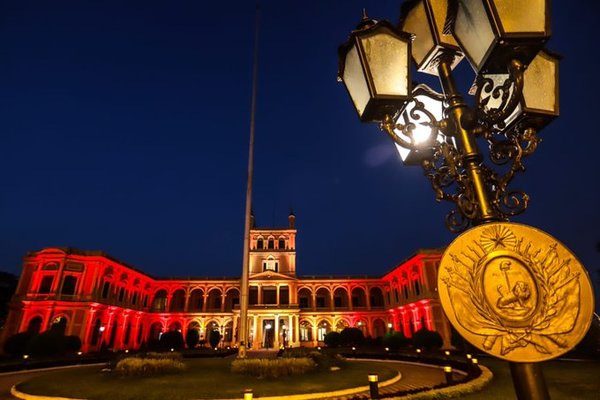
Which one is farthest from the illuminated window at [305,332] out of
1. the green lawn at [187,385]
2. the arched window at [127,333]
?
the green lawn at [187,385]

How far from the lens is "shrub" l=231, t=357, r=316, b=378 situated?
476 inches

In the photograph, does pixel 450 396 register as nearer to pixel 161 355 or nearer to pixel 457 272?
pixel 457 272

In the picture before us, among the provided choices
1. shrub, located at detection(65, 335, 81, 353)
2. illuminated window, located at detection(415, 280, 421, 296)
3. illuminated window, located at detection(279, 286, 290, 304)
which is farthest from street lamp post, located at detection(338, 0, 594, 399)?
illuminated window, located at detection(279, 286, 290, 304)

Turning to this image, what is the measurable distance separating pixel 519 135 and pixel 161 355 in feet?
59.1

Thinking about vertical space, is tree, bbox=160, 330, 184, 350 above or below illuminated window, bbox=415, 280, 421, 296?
below

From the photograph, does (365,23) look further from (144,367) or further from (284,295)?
(284,295)

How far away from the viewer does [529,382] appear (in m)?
1.60

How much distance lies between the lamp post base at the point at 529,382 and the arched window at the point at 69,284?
4070 centimetres

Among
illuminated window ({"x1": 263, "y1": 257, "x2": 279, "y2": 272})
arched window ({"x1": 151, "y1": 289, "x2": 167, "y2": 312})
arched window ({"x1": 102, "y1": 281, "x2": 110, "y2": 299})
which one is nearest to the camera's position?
arched window ({"x1": 102, "y1": 281, "x2": 110, "y2": 299})

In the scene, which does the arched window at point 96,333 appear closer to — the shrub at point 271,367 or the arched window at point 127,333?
the arched window at point 127,333

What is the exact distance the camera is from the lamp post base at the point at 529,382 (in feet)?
5.18

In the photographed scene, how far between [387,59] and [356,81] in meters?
0.31

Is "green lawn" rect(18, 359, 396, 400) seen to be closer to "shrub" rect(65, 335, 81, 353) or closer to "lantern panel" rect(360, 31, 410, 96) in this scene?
"lantern panel" rect(360, 31, 410, 96)

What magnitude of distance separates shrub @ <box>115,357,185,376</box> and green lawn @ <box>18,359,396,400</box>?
1.29ft
